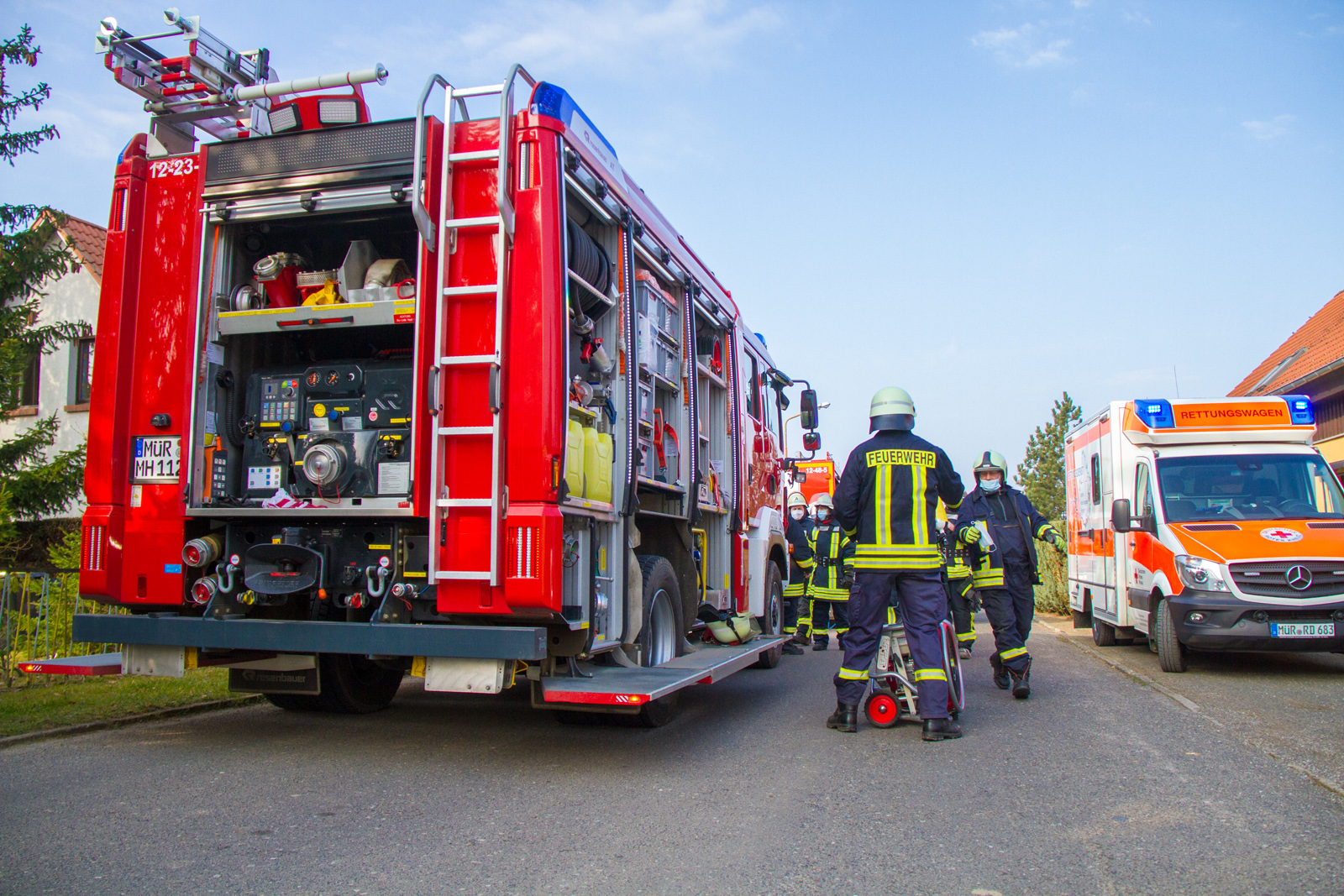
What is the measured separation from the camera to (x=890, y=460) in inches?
253

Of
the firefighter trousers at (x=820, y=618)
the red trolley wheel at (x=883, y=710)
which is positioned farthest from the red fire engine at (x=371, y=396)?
the firefighter trousers at (x=820, y=618)

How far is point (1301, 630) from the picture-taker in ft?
29.5

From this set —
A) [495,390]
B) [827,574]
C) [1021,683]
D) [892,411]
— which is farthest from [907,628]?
[827,574]

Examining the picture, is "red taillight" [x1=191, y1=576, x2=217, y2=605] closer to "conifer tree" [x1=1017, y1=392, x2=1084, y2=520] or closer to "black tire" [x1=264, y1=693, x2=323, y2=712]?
"black tire" [x1=264, y1=693, x2=323, y2=712]

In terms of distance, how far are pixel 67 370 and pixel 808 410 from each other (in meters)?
13.1

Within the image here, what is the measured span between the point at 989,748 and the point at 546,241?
12.8 ft

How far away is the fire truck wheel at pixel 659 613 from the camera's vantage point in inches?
242

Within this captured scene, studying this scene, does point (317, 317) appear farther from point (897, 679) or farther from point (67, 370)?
point (67, 370)

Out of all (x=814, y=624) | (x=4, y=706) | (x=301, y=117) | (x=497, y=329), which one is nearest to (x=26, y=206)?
(x=4, y=706)

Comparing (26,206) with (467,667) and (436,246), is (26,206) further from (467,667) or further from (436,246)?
(467,667)

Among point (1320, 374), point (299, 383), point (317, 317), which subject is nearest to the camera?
point (317, 317)

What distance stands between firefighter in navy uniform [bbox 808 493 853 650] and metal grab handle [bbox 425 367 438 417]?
3.35 meters

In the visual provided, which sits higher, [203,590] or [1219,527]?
[1219,527]

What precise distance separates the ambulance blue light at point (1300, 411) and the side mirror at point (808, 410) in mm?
4820
